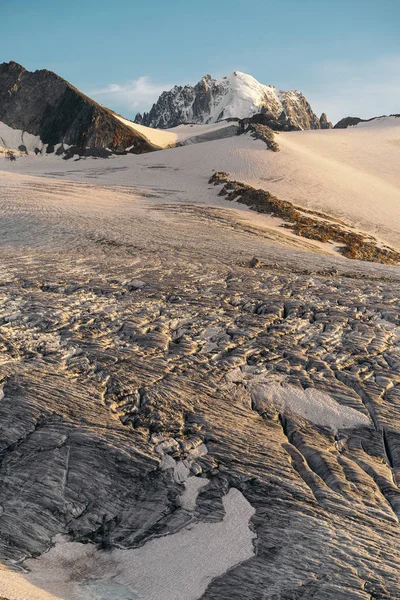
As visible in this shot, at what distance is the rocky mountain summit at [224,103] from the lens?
561 ft

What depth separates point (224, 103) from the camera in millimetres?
173750

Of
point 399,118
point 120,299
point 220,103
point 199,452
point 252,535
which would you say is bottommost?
point 252,535

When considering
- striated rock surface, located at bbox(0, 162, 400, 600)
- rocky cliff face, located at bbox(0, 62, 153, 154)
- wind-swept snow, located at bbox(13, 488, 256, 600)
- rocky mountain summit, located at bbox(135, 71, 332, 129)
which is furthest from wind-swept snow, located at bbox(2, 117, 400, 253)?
rocky mountain summit, located at bbox(135, 71, 332, 129)

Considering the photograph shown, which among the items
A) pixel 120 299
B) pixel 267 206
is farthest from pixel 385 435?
pixel 267 206

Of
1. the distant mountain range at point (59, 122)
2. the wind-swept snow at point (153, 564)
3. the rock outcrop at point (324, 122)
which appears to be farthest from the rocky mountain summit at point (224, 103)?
the wind-swept snow at point (153, 564)

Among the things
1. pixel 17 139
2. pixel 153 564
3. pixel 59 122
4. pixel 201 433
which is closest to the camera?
pixel 153 564

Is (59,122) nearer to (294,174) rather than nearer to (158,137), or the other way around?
(158,137)

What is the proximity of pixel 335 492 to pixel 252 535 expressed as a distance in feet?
4.69

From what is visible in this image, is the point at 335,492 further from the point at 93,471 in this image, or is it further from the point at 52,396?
A: the point at 52,396

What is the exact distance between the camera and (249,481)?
760 cm

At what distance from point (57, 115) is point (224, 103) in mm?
101806

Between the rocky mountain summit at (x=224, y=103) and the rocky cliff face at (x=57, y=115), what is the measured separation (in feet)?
285

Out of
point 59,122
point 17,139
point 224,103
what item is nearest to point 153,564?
point 59,122

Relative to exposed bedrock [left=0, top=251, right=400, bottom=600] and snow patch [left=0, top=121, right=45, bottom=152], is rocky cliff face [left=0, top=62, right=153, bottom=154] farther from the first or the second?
exposed bedrock [left=0, top=251, right=400, bottom=600]
